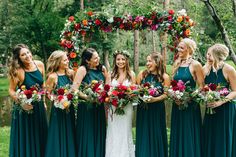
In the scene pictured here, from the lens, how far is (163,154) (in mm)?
7371

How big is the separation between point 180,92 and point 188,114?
22.2 inches

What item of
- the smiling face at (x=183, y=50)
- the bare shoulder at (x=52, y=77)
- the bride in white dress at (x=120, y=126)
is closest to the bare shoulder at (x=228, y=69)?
the smiling face at (x=183, y=50)

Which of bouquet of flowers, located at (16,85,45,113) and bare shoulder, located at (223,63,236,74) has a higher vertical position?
bare shoulder, located at (223,63,236,74)

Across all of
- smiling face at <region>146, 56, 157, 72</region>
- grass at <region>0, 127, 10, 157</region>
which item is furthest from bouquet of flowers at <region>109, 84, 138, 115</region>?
grass at <region>0, 127, 10, 157</region>

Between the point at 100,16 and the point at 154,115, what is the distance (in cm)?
257

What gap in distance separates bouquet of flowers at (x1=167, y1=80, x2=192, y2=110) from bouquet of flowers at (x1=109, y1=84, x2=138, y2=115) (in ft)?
1.93

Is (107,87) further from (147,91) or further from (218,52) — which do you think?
(218,52)

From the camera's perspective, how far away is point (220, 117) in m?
7.04

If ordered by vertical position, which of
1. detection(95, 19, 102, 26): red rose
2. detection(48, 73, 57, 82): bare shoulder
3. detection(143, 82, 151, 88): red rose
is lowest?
detection(143, 82, 151, 88): red rose

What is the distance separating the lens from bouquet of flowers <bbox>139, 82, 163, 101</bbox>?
690cm

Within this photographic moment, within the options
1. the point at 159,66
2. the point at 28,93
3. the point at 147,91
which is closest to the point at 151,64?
the point at 159,66

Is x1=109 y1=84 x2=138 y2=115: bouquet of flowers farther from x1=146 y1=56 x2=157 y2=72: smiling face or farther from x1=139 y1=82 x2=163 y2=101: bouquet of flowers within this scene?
x1=146 y1=56 x2=157 y2=72: smiling face

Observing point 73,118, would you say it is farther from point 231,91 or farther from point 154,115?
point 231,91

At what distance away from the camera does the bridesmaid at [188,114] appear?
702cm
